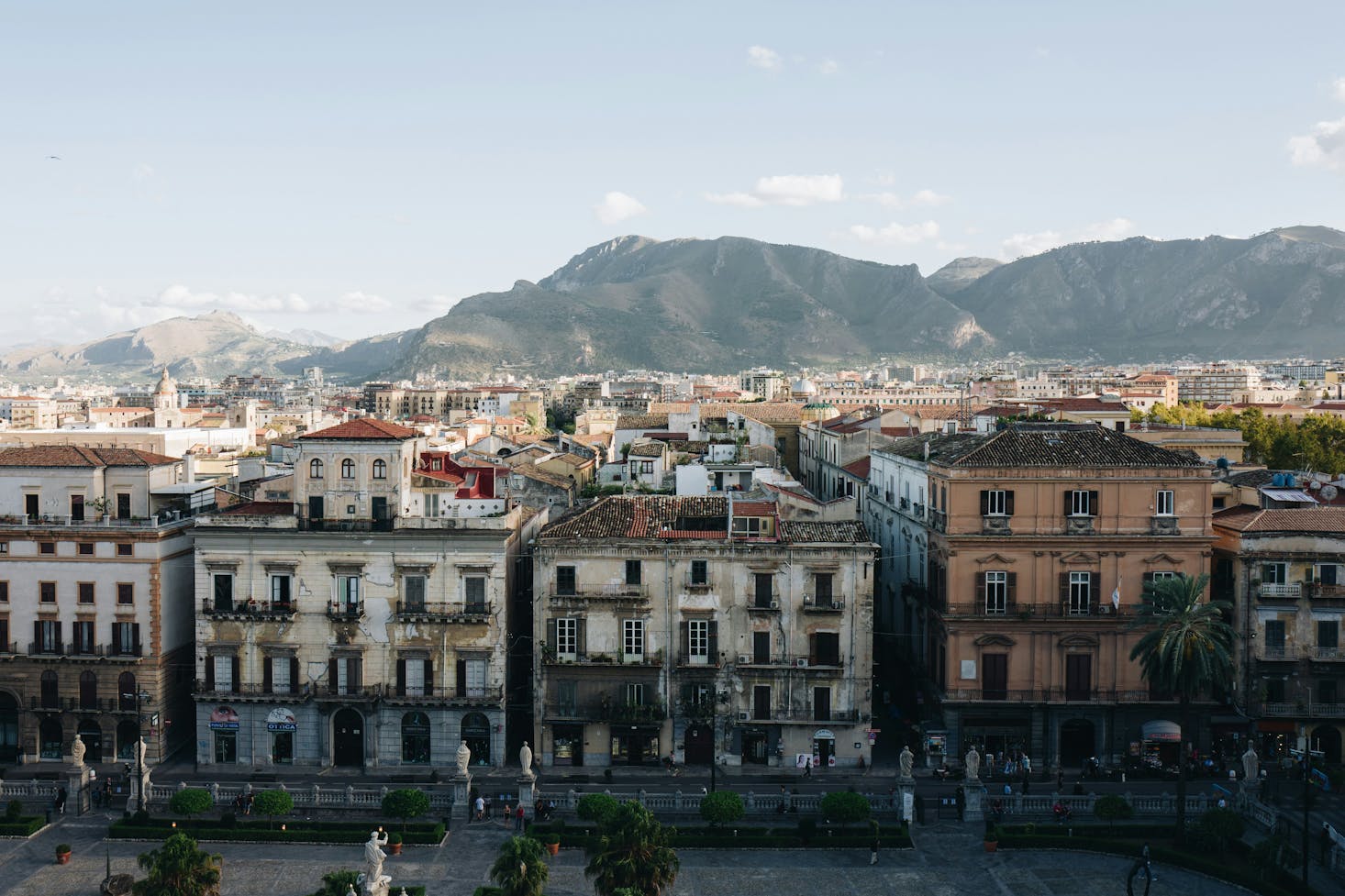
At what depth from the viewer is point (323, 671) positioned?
57219 mm

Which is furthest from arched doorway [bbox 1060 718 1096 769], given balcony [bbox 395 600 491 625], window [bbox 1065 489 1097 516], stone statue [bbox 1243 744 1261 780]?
balcony [bbox 395 600 491 625]

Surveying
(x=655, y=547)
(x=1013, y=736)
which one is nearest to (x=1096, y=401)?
(x=1013, y=736)

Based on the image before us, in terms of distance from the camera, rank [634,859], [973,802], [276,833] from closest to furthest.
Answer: [634,859] → [276,833] → [973,802]

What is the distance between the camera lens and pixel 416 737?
57344 millimetres

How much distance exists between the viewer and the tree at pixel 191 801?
156ft

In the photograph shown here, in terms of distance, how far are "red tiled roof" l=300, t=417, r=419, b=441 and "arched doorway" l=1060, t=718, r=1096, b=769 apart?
113 ft

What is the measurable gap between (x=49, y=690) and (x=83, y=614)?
406cm

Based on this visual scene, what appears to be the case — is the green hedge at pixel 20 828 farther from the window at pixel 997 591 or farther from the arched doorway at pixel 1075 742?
the arched doorway at pixel 1075 742

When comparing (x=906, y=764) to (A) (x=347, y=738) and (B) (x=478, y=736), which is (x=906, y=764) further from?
(A) (x=347, y=738)

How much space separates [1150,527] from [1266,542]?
6058 mm

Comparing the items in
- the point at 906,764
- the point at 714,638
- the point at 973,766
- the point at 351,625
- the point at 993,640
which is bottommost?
the point at 973,766

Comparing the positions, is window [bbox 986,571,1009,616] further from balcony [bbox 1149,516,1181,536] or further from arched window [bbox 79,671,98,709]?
arched window [bbox 79,671,98,709]

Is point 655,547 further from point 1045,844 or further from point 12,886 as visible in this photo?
point 12,886

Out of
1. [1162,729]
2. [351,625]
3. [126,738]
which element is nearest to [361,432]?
[351,625]
